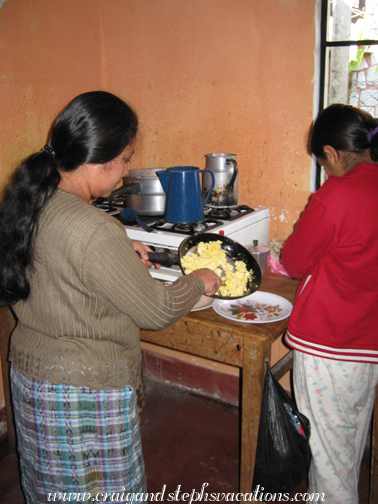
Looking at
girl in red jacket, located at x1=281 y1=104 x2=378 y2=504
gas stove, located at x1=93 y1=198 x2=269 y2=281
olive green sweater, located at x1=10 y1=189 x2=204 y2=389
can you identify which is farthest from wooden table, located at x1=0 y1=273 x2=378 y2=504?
olive green sweater, located at x1=10 y1=189 x2=204 y2=389

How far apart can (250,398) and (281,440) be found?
0.54 ft

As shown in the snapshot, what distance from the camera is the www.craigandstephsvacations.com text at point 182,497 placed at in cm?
108

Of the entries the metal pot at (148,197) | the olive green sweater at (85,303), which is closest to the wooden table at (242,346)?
the olive green sweater at (85,303)

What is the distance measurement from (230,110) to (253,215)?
1.97ft

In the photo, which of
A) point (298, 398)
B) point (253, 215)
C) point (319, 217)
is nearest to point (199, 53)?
point (253, 215)

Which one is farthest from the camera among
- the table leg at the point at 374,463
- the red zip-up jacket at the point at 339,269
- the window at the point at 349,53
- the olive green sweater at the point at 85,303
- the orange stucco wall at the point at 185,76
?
the orange stucco wall at the point at 185,76

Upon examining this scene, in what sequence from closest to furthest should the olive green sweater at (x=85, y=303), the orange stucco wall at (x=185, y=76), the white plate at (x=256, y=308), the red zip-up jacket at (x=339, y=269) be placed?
the olive green sweater at (x=85, y=303), the red zip-up jacket at (x=339, y=269), the white plate at (x=256, y=308), the orange stucco wall at (x=185, y=76)

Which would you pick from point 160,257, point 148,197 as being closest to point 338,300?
point 160,257

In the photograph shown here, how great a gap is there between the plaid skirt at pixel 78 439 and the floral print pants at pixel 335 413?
61 cm

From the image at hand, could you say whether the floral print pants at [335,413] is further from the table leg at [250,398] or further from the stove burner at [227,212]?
the stove burner at [227,212]

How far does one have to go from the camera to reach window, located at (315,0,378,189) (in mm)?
1743

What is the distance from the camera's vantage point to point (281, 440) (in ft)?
4.45

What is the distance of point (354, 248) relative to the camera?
1.21 metres

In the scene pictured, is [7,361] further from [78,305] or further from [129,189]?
[78,305]
